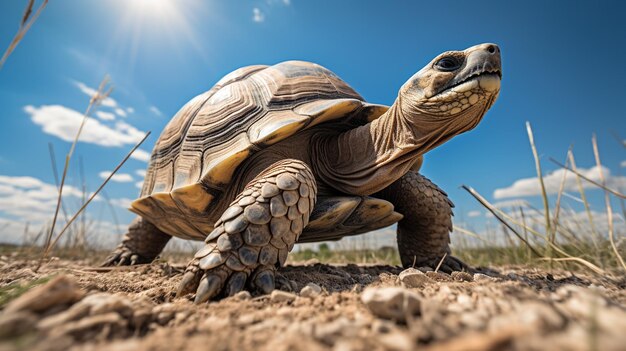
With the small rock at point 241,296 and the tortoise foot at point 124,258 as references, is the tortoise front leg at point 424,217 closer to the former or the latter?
the small rock at point 241,296

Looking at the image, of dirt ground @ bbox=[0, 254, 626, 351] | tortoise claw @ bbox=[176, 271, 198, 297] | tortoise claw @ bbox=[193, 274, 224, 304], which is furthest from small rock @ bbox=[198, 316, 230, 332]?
tortoise claw @ bbox=[176, 271, 198, 297]

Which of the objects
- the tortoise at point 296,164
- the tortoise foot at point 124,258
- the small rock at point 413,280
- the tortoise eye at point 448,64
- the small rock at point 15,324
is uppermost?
the tortoise eye at point 448,64

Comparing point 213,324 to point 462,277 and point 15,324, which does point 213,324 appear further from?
point 462,277

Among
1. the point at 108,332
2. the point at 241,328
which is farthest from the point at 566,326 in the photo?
the point at 108,332

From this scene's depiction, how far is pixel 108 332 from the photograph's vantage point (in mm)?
1028

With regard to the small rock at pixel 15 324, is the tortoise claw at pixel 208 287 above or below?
below

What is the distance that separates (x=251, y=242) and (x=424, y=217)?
2470 millimetres

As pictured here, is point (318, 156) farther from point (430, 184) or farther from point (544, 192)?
point (544, 192)

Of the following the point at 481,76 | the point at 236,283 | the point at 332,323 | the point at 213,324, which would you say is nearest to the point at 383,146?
the point at 481,76

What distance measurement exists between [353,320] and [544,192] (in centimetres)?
393

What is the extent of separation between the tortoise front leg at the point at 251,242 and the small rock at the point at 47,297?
673 millimetres

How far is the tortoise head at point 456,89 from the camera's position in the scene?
2.51m

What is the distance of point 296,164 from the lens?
241cm

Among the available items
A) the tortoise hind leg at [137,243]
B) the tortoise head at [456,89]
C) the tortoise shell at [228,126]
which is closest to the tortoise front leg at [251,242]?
the tortoise shell at [228,126]
